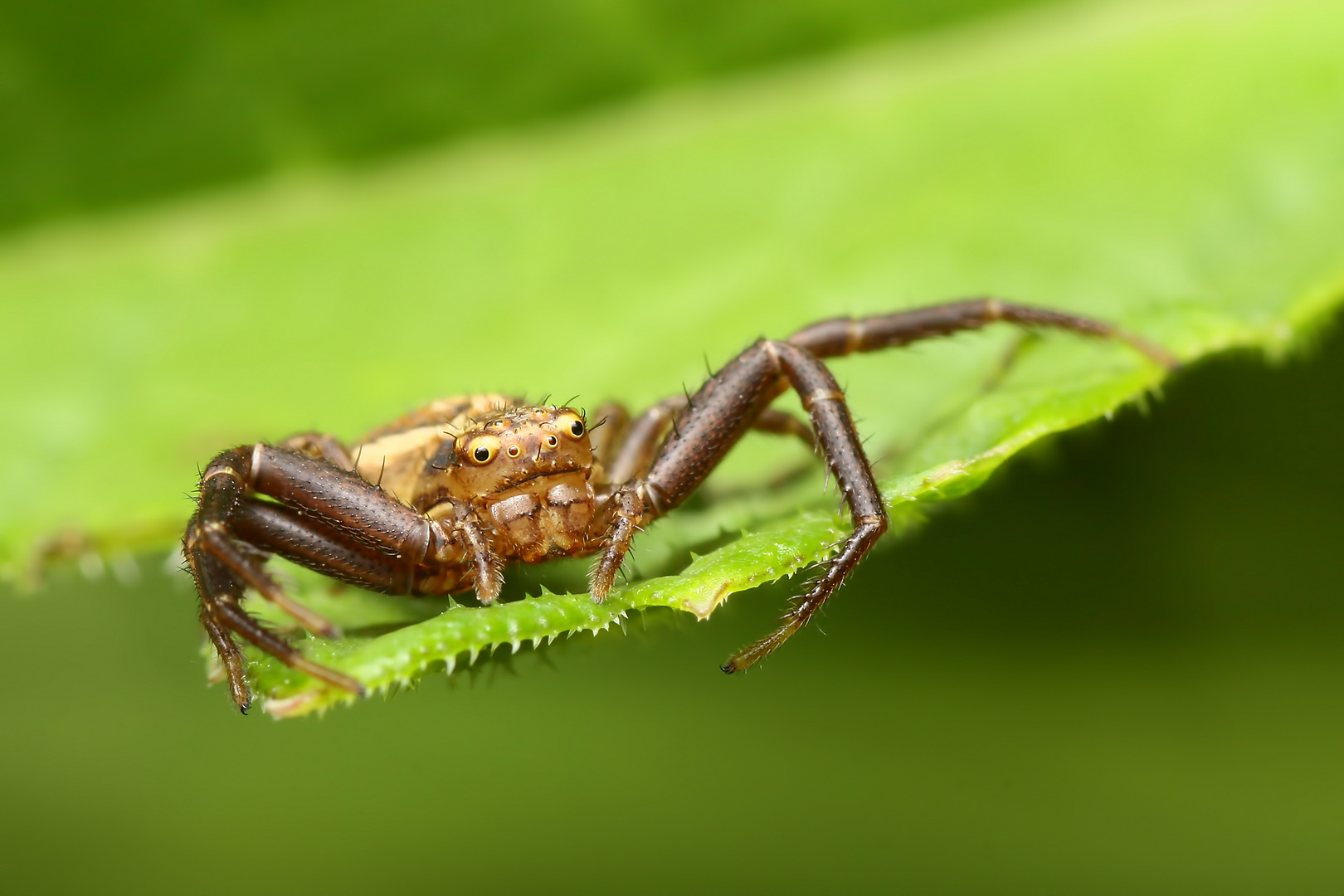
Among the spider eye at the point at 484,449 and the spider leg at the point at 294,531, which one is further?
the spider eye at the point at 484,449

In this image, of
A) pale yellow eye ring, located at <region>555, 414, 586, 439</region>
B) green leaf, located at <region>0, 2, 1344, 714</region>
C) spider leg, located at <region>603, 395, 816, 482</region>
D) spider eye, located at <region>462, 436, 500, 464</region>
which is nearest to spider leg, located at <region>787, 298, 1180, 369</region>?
green leaf, located at <region>0, 2, 1344, 714</region>

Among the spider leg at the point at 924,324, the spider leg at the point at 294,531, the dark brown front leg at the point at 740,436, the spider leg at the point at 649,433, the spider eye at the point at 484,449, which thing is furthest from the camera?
the spider leg at the point at 649,433

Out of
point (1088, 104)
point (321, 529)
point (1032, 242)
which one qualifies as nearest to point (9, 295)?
point (321, 529)

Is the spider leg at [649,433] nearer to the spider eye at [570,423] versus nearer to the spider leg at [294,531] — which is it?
the spider eye at [570,423]

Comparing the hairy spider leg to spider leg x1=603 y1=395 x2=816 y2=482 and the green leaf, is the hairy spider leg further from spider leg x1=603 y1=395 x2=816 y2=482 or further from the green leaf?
the green leaf

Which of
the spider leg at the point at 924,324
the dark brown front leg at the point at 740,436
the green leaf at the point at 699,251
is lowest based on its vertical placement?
the dark brown front leg at the point at 740,436

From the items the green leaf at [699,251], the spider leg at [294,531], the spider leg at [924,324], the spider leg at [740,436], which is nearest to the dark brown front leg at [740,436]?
the spider leg at [740,436]

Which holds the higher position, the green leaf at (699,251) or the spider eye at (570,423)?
the green leaf at (699,251)

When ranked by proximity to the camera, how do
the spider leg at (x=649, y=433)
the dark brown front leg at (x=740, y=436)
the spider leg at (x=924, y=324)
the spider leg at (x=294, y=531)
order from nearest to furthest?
the spider leg at (x=294, y=531) → the dark brown front leg at (x=740, y=436) → the spider leg at (x=924, y=324) → the spider leg at (x=649, y=433)
